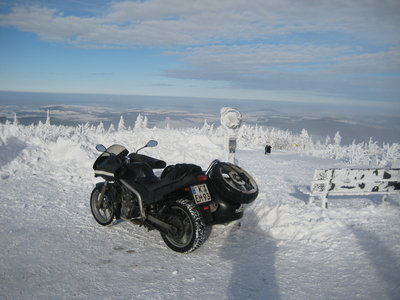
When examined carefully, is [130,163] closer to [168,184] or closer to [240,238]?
[168,184]

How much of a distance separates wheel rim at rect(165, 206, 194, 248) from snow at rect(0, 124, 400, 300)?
22 centimetres

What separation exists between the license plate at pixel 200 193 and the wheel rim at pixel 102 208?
1.92 m

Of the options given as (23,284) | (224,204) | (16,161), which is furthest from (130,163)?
(16,161)

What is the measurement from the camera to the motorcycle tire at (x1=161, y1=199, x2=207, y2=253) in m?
4.47

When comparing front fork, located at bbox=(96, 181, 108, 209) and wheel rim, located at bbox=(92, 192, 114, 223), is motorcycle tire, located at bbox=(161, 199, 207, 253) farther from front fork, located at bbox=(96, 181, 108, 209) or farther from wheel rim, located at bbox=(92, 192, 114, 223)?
front fork, located at bbox=(96, 181, 108, 209)

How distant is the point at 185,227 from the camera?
4.71 m

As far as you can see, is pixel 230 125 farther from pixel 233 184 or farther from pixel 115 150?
pixel 115 150

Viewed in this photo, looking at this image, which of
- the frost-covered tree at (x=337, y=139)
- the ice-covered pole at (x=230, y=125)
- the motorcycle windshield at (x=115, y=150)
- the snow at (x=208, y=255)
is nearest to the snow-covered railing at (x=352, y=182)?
the snow at (x=208, y=255)

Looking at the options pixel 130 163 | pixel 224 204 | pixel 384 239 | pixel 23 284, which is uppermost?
pixel 130 163

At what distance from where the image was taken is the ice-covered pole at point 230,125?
714 cm

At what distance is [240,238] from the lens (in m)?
5.48

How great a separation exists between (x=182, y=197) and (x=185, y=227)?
20.6 inches

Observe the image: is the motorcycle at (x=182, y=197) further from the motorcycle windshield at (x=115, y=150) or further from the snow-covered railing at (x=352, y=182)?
the snow-covered railing at (x=352, y=182)

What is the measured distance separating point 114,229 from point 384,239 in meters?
4.84
